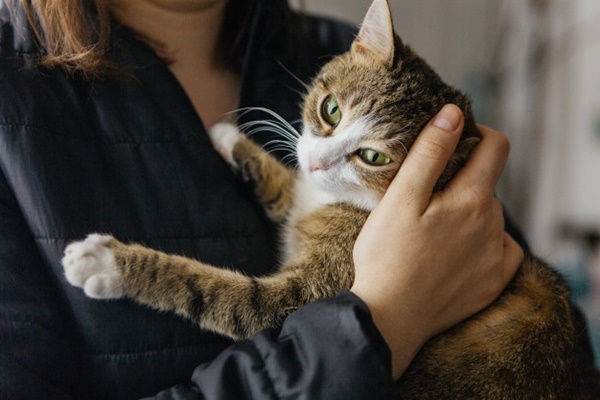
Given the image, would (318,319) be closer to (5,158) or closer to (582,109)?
(5,158)

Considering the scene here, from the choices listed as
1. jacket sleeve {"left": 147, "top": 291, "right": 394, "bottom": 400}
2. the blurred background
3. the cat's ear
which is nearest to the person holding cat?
jacket sleeve {"left": 147, "top": 291, "right": 394, "bottom": 400}

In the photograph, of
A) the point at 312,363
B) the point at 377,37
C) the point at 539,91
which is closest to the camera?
the point at 312,363

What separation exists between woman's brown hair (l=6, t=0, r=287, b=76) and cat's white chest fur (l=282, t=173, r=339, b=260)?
494mm

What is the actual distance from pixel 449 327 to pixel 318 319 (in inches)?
13.8

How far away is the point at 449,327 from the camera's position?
107 cm

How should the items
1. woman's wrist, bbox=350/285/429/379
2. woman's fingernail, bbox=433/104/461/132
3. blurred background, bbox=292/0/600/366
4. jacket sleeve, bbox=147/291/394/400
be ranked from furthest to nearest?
blurred background, bbox=292/0/600/366 → woman's fingernail, bbox=433/104/461/132 → woman's wrist, bbox=350/285/429/379 → jacket sleeve, bbox=147/291/394/400

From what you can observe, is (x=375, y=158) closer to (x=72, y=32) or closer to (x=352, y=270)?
(x=352, y=270)

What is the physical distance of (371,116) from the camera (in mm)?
1104

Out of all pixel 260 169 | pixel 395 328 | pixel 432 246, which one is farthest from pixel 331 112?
pixel 395 328

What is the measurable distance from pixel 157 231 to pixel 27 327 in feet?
0.91

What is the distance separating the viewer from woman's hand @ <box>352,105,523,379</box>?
0.96 meters

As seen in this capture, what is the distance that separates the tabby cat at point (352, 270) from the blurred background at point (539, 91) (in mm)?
1289

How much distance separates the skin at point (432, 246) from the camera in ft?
3.15

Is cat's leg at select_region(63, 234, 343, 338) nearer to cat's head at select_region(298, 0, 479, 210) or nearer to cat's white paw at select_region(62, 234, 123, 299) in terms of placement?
cat's white paw at select_region(62, 234, 123, 299)
